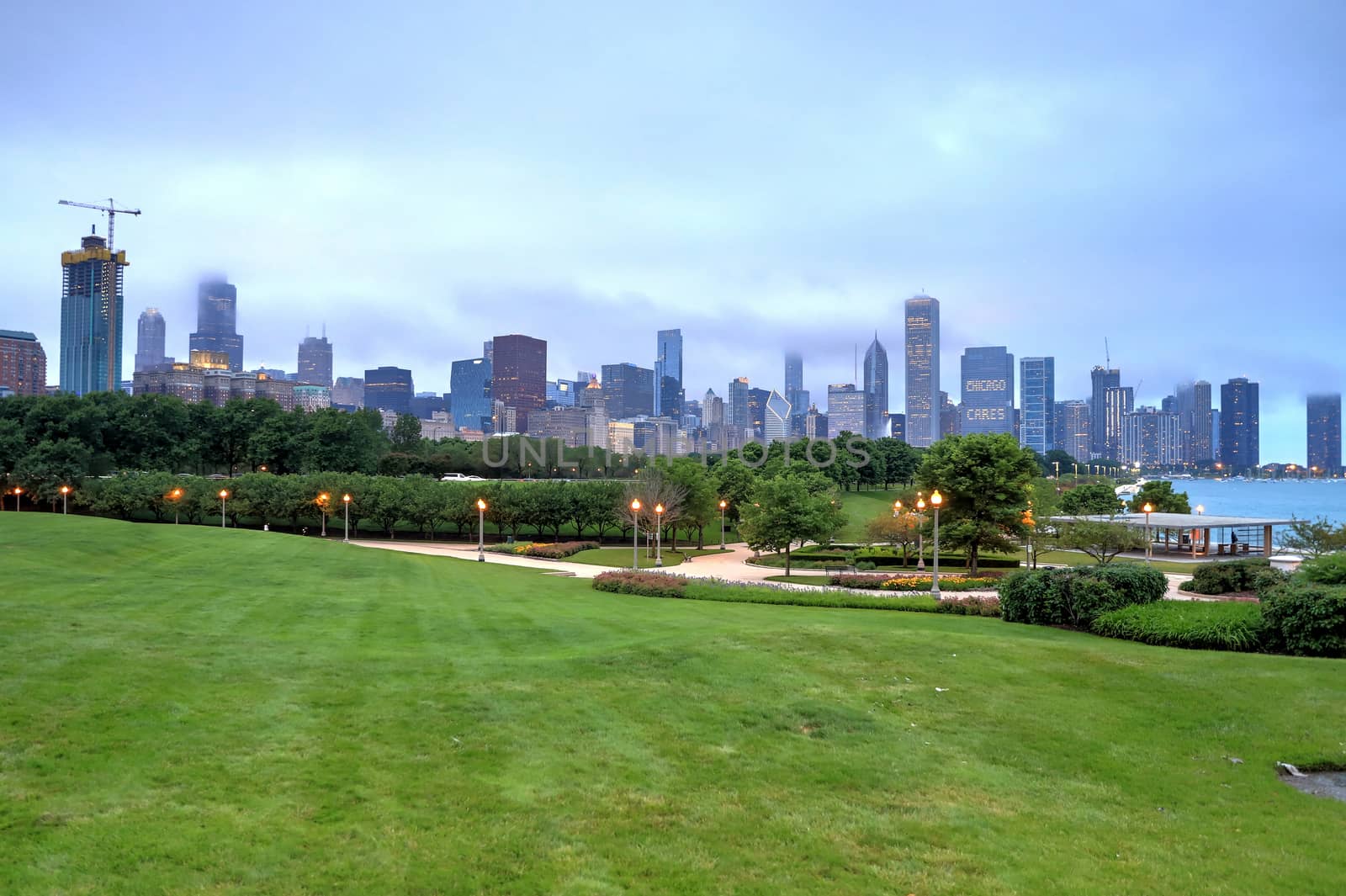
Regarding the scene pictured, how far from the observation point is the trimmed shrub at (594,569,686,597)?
2909 centimetres

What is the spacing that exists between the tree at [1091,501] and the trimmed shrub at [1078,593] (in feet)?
161

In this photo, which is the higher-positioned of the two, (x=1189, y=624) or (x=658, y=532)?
(x=1189, y=624)

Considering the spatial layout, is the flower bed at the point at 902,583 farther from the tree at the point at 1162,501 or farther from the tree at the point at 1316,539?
the tree at the point at 1162,501

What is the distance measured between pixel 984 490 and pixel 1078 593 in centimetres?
2451

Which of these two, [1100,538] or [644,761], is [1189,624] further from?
[1100,538]

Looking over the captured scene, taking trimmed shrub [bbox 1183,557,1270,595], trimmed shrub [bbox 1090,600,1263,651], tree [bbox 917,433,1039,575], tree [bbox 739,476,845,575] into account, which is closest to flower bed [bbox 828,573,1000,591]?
tree [bbox 917,433,1039,575]

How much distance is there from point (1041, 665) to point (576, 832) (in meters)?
9.79

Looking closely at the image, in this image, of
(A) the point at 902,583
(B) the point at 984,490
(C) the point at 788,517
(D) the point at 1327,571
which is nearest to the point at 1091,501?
(B) the point at 984,490

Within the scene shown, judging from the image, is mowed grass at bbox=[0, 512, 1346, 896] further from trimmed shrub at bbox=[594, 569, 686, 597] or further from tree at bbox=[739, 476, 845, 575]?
tree at bbox=[739, 476, 845, 575]

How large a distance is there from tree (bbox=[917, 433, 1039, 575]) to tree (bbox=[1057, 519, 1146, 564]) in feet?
8.22

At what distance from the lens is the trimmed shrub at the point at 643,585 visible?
29.1 m

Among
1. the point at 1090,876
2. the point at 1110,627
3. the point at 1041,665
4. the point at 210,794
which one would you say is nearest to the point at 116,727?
the point at 210,794

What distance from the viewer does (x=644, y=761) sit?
874 cm

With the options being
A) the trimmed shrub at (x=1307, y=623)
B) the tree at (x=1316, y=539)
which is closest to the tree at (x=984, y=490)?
the tree at (x=1316, y=539)
